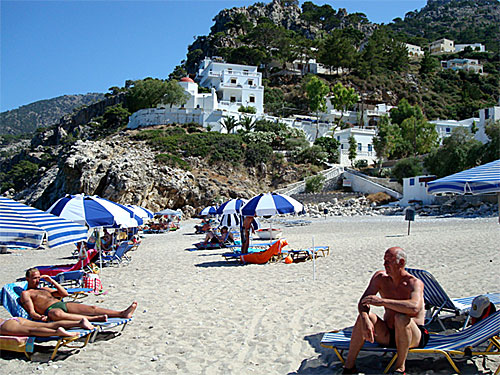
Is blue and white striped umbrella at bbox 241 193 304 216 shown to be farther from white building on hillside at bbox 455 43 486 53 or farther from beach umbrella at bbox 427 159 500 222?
white building on hillside at bbox 455 43 486 53

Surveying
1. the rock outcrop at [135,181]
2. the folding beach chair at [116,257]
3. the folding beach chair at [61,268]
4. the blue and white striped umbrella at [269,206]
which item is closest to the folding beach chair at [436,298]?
the blue and white striped umbrella at [269,206]

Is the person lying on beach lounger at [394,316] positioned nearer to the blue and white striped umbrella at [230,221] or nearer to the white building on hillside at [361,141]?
the blue and white striped umbrella at [230,221]

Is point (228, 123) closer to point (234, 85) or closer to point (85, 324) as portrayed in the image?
point (234, 85)

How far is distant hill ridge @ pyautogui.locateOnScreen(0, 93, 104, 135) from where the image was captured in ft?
480

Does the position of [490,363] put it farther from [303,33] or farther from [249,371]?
[303,33]

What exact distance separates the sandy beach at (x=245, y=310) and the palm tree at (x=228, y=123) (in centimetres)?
3852

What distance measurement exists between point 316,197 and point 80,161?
2120cm

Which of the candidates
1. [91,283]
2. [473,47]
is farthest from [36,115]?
[91,283]

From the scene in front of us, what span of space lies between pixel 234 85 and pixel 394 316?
5677 cm

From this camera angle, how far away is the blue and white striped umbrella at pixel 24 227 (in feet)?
16.4

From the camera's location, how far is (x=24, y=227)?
5.17m

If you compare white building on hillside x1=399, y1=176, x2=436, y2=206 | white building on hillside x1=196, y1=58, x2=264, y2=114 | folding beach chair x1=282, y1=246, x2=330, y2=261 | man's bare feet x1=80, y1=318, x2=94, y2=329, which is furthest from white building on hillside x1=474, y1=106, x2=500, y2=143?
man's bare feet x1=80, y1=318, x2=94, y2=329

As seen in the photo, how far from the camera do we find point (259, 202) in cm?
1088

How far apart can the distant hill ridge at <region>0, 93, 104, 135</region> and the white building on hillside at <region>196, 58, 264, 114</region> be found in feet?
299
